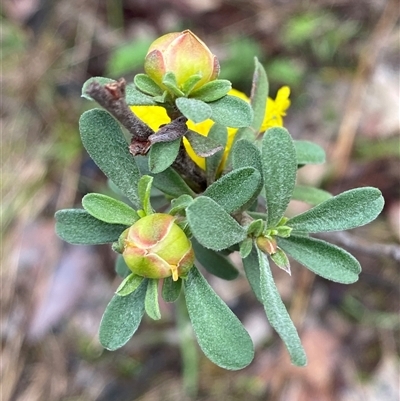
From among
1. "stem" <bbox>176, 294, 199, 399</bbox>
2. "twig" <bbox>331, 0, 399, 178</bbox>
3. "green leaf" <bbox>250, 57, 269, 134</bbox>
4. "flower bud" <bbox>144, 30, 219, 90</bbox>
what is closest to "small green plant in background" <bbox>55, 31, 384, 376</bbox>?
"flower bud" <bbox>144, 30, 219, 90</bbox>

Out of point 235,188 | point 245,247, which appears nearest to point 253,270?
point 245,247

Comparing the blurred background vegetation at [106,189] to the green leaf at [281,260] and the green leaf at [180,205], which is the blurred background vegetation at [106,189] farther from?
the green leaf at [180,205]

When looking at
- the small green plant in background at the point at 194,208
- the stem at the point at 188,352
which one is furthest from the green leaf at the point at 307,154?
the stem at the point at 188,352

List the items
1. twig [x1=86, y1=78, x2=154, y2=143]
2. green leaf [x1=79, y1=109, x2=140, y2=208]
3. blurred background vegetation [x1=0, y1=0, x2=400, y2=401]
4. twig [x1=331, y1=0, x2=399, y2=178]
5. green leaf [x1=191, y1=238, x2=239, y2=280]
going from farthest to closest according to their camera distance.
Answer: twig [x1=331, y1=0, x2=399, y2=178] → blurred background vegetation [x1=0, y1=0, x2=400, y2=401] → green leaf [x1=191, y1=238, x2=239, y2=280] → green leaf [x1=79, y1=109, x2=140, y2=208] → twig [x1=86, y1=78, x2=154, y2=143]

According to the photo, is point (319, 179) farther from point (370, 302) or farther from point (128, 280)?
point (128, 280)

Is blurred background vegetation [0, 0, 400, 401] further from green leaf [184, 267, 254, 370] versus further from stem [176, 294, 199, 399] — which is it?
→ green leaf [184, 267, 254, 370]

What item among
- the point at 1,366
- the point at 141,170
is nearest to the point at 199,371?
the point at 1,366
